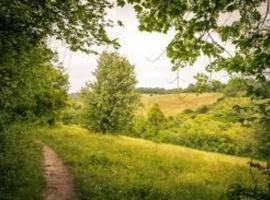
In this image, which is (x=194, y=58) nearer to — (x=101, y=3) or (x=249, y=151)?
(x=249, y=151)

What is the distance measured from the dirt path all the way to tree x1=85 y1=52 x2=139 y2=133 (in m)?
25.3

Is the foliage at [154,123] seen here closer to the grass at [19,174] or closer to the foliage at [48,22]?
the grass at [19,174]

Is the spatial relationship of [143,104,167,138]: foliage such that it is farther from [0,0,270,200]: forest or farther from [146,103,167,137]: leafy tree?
[0,0,270,200]: forest

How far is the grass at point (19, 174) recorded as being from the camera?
1280 centimetres

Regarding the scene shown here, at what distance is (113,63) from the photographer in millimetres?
49125

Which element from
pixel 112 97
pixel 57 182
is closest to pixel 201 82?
pixel 57 182

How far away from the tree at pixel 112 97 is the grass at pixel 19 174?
82.7ft

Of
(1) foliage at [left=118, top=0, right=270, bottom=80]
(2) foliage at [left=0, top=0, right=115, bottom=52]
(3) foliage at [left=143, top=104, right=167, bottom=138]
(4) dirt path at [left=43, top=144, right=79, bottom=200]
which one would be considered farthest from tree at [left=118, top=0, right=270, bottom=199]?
(3) foliage at [left=143, top=104, right=167, bottom=138]

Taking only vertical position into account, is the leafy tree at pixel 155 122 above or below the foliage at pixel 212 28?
below

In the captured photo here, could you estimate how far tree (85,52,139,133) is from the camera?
47.5 metres

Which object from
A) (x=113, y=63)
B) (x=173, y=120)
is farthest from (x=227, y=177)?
(x=173, y=120)

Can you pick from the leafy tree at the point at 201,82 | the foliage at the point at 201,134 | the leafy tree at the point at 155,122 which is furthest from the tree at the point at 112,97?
the leafy tree at the point at 201,82

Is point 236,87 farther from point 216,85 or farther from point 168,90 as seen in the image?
point 168,90

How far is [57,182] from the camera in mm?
15906
